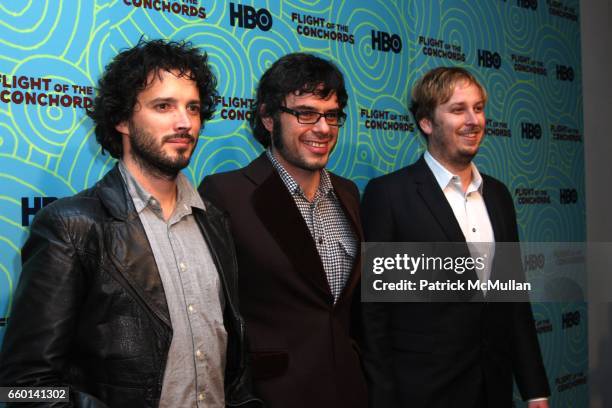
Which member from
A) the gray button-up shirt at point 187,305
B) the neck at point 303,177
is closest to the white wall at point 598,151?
the neck at point 303,177

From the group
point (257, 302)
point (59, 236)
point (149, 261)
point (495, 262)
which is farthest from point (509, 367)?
point (59, 236)

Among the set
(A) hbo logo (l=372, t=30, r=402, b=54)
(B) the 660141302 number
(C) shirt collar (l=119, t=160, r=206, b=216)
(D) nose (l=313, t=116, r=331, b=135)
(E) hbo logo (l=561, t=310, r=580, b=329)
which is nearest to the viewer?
(B) the 660141302 number

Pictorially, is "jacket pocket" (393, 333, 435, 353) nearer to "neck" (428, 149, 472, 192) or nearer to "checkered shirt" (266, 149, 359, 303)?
"checkered shirt" (266, 149, 359, 303)

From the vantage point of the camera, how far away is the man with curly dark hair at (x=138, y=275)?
1634 mm

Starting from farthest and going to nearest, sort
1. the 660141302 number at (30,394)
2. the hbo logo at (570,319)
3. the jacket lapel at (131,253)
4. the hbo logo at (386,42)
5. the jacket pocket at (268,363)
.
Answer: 1. the hbo logo at (570,319)
2. the hbo logo at (386,42)
3. the jacket pocket at (268,363)
4. the jacket lapel at (131,253)
5. the 660141302 number at (30,394)

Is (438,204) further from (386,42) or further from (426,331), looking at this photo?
(386,42)

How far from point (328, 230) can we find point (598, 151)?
3.49 metres

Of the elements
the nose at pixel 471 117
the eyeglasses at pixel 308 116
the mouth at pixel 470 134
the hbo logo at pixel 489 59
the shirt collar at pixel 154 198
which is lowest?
the shirt collar at pixel 154 198

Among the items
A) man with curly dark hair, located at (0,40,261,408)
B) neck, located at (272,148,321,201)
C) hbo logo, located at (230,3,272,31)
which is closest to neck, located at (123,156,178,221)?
man with curly dark hair, located at (0,40,261,408)

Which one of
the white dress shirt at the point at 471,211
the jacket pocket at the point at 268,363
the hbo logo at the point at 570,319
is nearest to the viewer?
the jacket pocket at the point at 268,363

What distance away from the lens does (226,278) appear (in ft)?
6.50

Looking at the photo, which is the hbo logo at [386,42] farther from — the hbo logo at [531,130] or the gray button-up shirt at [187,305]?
the gray button-up shirt at [187,305]

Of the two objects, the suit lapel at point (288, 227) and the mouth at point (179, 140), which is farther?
the suit lapel at point (288, 227)

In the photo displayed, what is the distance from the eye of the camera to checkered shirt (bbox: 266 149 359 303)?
2357mm
